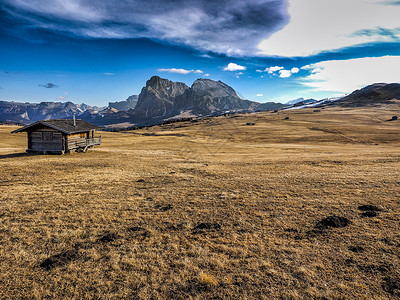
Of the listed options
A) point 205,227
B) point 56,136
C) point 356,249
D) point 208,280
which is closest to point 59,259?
point 208,280

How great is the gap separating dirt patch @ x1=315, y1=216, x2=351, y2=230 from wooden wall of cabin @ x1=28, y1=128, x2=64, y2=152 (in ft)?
120

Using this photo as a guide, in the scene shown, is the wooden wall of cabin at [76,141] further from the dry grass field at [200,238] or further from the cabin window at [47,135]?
the dry grass field at [200,238]

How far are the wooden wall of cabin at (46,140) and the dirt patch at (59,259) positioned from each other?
29587mm

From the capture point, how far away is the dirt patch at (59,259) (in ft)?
24.4

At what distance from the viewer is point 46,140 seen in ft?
105

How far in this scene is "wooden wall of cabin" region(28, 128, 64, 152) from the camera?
31844 millimetres

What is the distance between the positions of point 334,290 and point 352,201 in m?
9.18

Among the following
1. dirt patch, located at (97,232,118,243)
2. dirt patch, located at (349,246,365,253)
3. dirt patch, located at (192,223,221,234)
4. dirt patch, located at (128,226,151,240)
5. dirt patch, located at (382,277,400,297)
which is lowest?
dirt patch, located at (382,277,400,297)

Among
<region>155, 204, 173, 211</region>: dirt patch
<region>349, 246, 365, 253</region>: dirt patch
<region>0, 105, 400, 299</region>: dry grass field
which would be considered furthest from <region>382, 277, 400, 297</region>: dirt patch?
<region>155, 204, 173, 211</region>: dirt patch

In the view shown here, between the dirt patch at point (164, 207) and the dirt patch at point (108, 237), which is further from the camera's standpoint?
the dirt patch at point (164, 207)

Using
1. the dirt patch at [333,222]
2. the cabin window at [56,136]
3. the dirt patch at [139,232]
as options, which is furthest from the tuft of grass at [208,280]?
the cabin window at [56,136]

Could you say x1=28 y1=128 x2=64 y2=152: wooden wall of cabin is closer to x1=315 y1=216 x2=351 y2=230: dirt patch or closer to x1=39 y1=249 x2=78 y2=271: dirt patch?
x1=39 y1=249 x2=78 y2=271: dirt patch

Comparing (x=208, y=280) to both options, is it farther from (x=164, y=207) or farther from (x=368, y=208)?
(x=368, y=208)

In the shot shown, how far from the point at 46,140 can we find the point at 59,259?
104 feet
